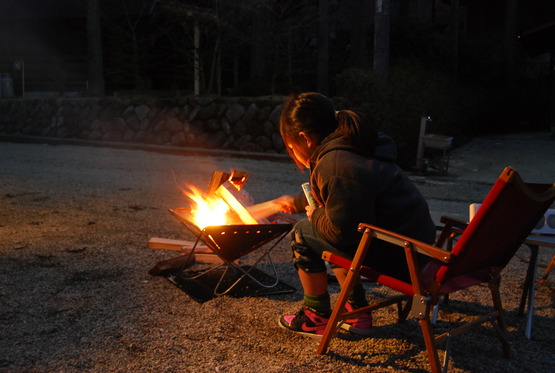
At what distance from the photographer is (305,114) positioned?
265cm

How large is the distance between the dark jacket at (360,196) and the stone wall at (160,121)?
7.73 meters

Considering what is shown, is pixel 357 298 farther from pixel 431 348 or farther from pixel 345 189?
pixel 345 189

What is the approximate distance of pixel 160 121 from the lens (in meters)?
11.8

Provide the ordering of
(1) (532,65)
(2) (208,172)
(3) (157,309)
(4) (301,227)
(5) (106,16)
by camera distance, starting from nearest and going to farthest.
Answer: (4) (301,227), (3) (157,309), (2) (208,172), (5) (106,16), (1) (532,65)

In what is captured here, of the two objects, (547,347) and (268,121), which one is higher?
(268,121)

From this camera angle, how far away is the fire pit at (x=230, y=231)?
316 centimetres

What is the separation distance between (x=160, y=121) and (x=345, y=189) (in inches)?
390

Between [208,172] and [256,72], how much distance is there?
7.65 meters

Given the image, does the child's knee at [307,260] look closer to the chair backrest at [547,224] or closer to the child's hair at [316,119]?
the child's hair at [316,119]

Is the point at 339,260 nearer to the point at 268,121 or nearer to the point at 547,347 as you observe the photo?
the point at 547,347

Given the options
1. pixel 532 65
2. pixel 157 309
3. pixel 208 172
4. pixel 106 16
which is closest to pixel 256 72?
pixel 106 16

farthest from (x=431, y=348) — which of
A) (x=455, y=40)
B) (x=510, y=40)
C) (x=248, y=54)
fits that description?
(x=510, y=40)

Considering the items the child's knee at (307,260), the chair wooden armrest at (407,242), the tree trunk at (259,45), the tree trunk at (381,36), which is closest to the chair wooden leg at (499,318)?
the chair wooden armrest at (407,242)

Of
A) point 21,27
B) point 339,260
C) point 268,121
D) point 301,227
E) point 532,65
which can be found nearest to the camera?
point 339,260
